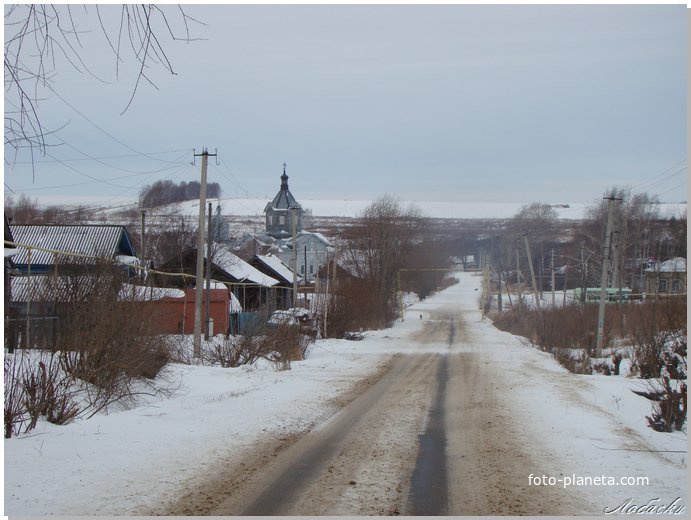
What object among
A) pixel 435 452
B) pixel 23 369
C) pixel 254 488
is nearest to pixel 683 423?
pixel 435 452

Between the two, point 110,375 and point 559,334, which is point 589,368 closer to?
point 559,334

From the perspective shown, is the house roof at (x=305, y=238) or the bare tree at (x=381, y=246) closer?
the bare tree at (x=381, y=246)

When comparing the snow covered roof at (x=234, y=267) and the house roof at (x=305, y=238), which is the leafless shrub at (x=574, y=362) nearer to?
the snow covered roof at (x=234, y=267)

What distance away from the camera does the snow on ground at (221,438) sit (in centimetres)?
620

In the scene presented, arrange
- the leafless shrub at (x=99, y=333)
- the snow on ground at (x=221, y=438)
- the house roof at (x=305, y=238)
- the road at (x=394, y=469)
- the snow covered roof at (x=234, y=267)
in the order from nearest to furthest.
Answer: the road at (x=394, y=469), the snow on ground at (x=221, y=438), the leafless shrub at (x=99, y=333), the snow covered roof at (x=234, y=267), the house roof at (x=305, y=238)

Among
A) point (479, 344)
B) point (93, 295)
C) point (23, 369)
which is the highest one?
point (93, 295)

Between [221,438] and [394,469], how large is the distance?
2.38m

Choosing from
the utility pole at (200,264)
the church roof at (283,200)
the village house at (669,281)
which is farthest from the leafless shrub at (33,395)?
the church roof at (283,200)

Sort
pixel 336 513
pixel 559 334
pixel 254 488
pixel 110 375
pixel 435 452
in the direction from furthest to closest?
pixel 559 334, pixel 110 375, pixel 435 452, pixel 254 488, pixel 336 513

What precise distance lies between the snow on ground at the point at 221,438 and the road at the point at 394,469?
35cm

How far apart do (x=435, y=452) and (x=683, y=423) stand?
13.7 ft

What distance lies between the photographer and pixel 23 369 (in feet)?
27.8

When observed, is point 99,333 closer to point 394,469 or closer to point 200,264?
point 394,469

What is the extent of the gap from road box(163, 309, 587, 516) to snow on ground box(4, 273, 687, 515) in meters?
0.35
